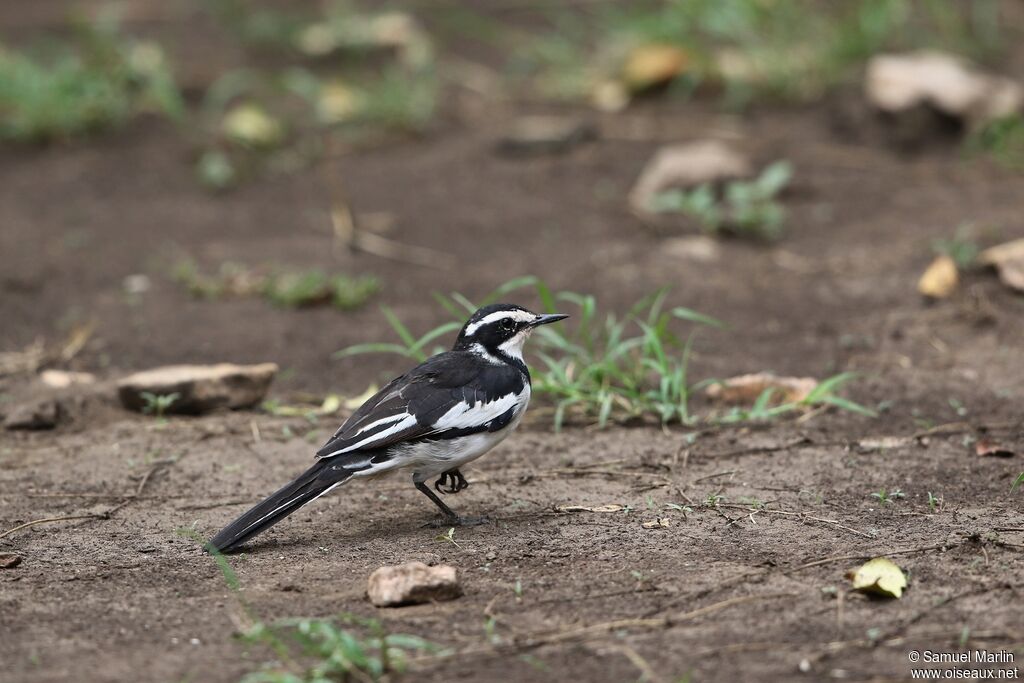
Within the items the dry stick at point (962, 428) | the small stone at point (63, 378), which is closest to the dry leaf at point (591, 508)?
the dry stick at point (962, 428)

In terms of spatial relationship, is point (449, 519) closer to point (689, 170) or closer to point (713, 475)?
point (713, 475)

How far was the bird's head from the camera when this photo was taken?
568cm

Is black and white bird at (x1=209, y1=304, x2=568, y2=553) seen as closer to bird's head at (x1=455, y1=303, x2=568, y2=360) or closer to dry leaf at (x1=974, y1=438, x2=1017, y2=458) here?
bird's head at (x1=455, y1=303, x2=568, y2=360)

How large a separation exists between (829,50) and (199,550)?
809 centimetres

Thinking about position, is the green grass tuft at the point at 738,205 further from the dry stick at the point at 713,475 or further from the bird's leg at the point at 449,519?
the bird's leg at the point at 449,519

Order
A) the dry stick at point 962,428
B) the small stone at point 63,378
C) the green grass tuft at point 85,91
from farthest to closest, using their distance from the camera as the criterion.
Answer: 1. the green grass tuft at point 85,91
2. the small stone at point 63,378
3. the dry stick at point 962,428

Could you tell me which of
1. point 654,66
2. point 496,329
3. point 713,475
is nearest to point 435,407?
point 496,329

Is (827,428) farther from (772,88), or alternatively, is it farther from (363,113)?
(363,113)

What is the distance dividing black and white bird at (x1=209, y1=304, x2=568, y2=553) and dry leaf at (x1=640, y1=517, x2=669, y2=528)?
2.38 feet

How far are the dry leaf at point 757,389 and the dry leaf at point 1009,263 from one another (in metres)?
1.62

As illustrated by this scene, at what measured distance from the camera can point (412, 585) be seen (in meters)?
4.25

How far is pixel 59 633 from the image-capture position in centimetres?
416

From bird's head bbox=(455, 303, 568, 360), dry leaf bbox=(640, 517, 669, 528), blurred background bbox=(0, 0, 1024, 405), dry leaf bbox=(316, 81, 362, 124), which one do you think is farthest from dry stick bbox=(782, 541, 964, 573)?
dry leaf bbox=(316, 81, 362, 124)

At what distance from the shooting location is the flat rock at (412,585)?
4.25m
